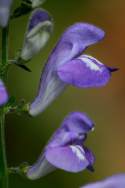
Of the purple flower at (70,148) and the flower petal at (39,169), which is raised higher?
the purple flower at (70,148)

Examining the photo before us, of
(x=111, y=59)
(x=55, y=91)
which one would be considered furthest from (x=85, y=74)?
(x=111, y=59)

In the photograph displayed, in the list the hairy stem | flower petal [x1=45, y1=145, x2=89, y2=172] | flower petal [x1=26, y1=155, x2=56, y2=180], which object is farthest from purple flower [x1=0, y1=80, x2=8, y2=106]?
flower petal [x1=26, y1=155, x2=56, y2=180]

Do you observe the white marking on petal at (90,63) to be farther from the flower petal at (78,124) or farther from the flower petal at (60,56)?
the flower petal at (78,124)

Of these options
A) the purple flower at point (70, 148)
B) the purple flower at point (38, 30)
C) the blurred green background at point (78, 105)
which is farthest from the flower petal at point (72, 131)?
the blurred green background at point (78, 105)

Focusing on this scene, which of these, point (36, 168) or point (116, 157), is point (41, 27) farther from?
point (116, 157)

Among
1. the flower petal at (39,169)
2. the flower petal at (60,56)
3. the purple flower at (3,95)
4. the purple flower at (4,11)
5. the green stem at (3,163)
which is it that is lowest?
the flower petal at (39,169)

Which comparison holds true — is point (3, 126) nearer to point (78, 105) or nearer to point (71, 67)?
point (71, 67)

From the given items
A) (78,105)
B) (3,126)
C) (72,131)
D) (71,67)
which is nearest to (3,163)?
(3,126)
